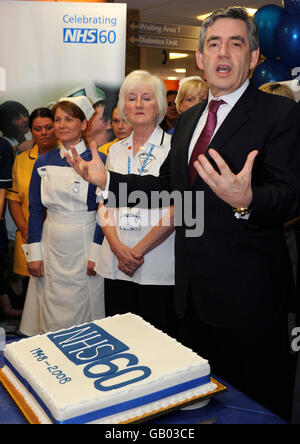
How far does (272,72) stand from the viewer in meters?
3.45

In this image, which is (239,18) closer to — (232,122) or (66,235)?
(232,122)

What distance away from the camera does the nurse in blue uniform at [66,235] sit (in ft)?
8.46

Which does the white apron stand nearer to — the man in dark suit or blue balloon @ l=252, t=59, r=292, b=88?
the man in dark suit

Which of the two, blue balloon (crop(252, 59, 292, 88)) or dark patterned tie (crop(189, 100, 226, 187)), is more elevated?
blue balloon (crop(252, 59, 292, 88))

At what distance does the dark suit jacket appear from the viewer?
55.9 inches

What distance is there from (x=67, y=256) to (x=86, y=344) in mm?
1598

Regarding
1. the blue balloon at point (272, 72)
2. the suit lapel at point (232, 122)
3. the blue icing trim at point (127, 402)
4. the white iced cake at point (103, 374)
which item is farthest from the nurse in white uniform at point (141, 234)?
the blue balloon at point (272, 72)

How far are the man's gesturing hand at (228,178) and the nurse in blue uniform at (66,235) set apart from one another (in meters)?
1.37

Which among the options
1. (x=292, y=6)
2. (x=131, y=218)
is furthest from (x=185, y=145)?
(x=292, y=6)

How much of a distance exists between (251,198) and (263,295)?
38 cm

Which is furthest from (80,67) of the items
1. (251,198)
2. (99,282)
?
(251,198)

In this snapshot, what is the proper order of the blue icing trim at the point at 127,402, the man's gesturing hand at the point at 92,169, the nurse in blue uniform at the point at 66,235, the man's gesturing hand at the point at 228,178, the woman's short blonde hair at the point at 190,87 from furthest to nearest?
the woman's short blonde hair at the point at 190,87
the nurse in blue uniform at the point at 66,235
the man's gesturing hand at the point at 92,169
the man's gesturing hand at the point at 228,178
the blue icing trim at the point at 127,402

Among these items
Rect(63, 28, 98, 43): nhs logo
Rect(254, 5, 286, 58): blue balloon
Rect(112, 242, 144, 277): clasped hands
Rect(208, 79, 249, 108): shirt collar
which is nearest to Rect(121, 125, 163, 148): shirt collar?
Rect(112, 242, 144, 277): clasped hands

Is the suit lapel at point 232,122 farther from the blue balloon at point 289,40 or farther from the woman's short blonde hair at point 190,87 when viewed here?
the blue balloon at point 289,40
